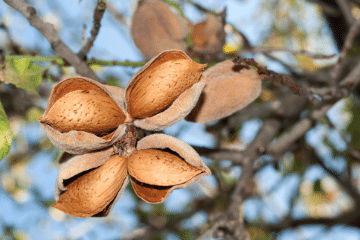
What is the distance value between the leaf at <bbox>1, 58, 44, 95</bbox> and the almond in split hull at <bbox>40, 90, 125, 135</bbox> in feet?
0.88

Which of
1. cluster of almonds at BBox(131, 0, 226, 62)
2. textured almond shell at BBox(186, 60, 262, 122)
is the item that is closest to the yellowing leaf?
cluster of almonds at BBox(131, 0, 226, 62)

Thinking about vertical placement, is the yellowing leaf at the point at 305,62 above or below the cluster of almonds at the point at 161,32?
below

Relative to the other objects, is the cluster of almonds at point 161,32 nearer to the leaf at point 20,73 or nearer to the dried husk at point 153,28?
the dried husk at point 153,28

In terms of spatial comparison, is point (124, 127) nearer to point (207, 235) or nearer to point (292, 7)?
point (207, 235)

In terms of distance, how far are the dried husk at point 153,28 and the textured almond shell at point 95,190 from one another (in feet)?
1.81

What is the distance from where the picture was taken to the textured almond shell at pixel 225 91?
0.91 metres

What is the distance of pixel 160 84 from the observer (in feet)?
2.49

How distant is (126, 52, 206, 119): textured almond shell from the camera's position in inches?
29.4

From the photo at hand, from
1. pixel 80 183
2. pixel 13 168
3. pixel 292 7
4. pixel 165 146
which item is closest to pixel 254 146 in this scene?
pixel 165 146

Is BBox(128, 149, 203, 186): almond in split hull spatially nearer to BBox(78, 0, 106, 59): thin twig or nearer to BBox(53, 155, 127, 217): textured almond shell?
BBox(53, 155, 127, 217): textured almond shell

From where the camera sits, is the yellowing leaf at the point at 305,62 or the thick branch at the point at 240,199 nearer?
the thick branch at the point at 240,199

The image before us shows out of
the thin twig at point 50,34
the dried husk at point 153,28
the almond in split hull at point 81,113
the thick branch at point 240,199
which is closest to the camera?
the almond in split hull at point 81,113

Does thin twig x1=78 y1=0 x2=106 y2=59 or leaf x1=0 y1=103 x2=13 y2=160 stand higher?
thin twig x1=78 y1=0 x2=106 y2=59

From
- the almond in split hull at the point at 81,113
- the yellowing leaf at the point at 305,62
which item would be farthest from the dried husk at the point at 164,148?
the yellowing leaf at the point at 305,62
